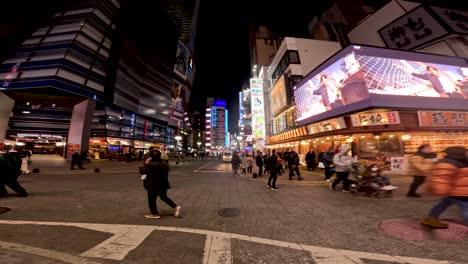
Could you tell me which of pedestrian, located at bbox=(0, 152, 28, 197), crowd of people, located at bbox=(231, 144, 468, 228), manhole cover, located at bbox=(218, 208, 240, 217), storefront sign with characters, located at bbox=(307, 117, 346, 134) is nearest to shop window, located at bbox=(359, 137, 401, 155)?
storefront sign with characters, located at bbox=(307, 117, 346, 134)

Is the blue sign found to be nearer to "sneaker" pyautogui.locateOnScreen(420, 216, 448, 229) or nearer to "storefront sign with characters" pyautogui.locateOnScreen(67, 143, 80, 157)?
"storefront sign with characters" pyautogui.locateOnScreen(67, 143, 80, 157)

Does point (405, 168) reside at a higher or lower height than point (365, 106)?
lower

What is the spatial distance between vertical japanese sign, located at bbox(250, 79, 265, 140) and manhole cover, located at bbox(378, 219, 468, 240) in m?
46.1

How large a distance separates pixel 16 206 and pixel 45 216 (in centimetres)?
204

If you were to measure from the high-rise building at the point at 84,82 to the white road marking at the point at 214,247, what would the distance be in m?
36.8

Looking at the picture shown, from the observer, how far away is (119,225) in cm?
466

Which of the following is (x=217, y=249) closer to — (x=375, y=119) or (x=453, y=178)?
(x=453, y=178)

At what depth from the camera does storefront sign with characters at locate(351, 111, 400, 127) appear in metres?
15.8

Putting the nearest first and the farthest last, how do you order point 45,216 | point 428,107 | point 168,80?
point 45,216, point 428,107, point 168,80

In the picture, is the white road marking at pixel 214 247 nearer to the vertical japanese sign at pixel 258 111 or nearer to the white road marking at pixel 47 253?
the white road marking at pixel 47 253

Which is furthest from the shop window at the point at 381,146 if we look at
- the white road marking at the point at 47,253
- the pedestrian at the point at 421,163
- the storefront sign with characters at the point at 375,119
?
the white road marking at the point at 47,253

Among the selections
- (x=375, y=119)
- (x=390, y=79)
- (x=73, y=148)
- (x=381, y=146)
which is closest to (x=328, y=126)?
(x=375, y=119)

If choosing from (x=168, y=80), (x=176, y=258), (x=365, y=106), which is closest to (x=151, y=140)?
(x=168, y=80)

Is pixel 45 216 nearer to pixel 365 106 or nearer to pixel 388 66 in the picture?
pixel 365 106
